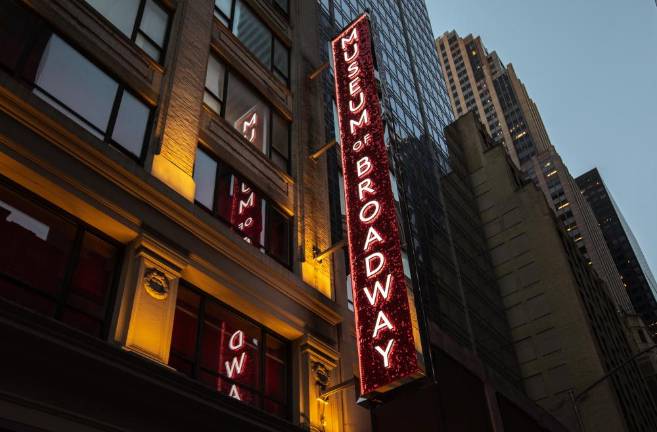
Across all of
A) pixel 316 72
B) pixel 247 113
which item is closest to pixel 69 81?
pixel 247 113

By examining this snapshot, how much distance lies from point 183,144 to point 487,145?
48652mm

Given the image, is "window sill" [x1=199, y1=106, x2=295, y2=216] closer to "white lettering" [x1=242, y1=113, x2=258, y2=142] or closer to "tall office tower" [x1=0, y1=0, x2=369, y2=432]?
"tall office tower" [x1=0, y1=0, x2=369, y2=432]

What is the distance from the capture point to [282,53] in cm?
2161

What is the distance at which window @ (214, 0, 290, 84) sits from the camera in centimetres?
1941

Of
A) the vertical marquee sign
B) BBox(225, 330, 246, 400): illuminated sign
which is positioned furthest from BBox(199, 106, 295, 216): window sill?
BBox(225, 330, 246, 400): illuminated sign

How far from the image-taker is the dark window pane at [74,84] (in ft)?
39.2

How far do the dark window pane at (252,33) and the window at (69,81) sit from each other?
22.6ft

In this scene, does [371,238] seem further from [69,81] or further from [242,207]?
[69,81]

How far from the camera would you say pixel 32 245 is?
10.2 meters

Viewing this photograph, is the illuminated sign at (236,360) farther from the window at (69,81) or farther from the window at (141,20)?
the window at (141,20)

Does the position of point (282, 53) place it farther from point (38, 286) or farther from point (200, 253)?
point (38, 286)

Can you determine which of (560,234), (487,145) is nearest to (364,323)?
(560,234)

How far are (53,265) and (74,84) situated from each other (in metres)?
4.19

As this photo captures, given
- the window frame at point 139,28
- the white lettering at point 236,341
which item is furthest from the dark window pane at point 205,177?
the white lettering at point 236,341
